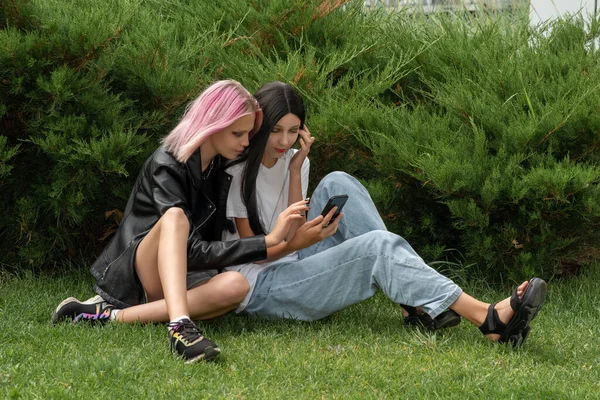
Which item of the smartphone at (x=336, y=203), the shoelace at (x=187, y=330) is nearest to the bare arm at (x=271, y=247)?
the smartphone at (x=336, y=203)

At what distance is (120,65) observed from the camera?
475 centimetres

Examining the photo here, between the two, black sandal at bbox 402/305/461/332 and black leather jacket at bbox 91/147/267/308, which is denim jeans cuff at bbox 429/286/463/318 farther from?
black leather jacket at bbox 91/147/267/308

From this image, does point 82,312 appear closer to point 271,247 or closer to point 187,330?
point 187,330

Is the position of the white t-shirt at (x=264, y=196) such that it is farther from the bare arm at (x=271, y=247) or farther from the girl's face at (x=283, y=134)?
the girl's face at (x=283, y=134)

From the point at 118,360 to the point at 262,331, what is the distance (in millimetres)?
791

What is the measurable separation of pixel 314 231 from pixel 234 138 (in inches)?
21.1

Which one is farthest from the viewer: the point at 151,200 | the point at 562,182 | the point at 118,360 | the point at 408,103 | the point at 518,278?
the point at 408,103

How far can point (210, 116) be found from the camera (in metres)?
3.82

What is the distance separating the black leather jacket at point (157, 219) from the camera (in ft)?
12.3

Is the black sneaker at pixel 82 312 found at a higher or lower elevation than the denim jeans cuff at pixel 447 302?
lower

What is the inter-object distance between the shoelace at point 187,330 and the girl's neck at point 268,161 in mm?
1067

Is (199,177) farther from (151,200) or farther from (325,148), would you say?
(325,148)

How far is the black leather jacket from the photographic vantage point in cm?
375

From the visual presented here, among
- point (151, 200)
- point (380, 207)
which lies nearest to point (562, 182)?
point (380, 207)
